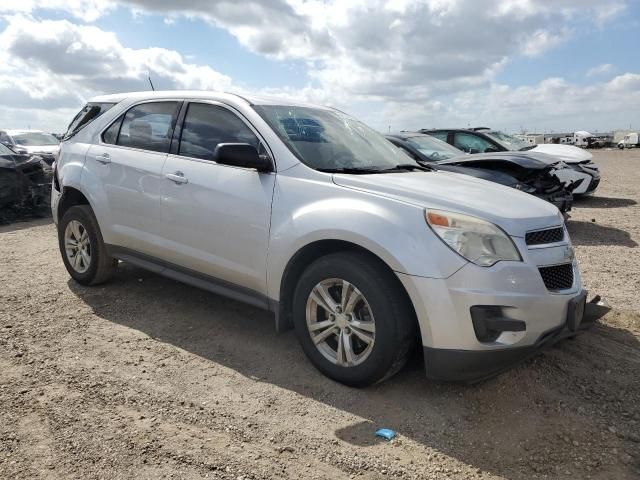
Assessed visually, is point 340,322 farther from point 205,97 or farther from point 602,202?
point 602,202

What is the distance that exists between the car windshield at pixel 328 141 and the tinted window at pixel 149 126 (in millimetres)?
903

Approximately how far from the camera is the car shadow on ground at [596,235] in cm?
773

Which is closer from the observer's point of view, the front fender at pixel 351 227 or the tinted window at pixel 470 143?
the front fender at pixel 351 227

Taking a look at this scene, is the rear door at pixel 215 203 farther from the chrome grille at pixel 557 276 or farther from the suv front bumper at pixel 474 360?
the chrome grille at pixel 557 276

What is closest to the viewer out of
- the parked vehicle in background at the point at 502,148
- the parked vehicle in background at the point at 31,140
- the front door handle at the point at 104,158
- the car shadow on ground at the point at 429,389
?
the car shadow on ground at the point at 429,389

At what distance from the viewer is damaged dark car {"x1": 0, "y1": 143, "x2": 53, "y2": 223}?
9773 millimetres

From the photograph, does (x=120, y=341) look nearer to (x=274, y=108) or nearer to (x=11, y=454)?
(x=11, y=454)

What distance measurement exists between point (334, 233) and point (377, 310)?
530 millimetres

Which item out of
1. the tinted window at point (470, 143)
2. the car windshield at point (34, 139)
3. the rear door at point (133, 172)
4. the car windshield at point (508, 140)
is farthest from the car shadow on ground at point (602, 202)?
the car windshield at point (34, 139)

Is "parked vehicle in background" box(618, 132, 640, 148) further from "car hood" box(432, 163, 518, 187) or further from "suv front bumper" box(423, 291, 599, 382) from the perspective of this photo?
"suv front bumper" box(423, 291, 599, 382)

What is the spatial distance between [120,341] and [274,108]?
2.14 meters

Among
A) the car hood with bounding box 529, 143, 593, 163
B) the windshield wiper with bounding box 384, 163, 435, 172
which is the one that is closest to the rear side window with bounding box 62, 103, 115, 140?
the windshield wiper with bounding box 384, 163, 435, 172

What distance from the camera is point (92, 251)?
16.8 feet

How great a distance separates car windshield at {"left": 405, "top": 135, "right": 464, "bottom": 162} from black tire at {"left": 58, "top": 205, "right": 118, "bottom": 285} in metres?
5.59
